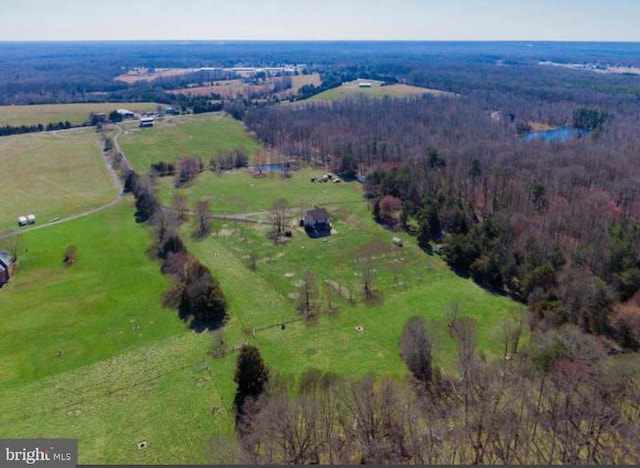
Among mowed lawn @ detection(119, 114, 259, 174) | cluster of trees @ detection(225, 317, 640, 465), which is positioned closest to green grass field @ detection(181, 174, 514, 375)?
cluster of trees @ detection(225, 317, 640, 465)

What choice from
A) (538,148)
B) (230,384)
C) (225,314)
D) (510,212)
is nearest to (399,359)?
(230,384)

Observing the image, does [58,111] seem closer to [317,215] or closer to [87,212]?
[87,212]

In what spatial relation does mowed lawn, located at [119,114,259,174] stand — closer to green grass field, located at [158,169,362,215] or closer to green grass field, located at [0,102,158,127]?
green grass field, located at [158,169,362,215]

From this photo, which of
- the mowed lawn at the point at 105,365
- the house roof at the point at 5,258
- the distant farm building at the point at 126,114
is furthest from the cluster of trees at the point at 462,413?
the distant farm building at the point at 126,114

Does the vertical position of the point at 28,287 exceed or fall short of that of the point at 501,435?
it falls short

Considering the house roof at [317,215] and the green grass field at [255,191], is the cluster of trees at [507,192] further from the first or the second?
the house roof at [317,215]

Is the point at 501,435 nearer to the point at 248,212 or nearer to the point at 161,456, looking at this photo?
the point at 161,456

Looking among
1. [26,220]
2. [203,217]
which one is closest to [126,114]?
[26,220]
